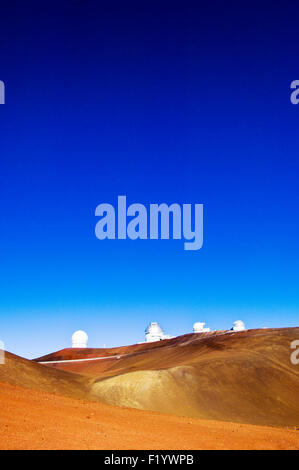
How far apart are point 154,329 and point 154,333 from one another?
3.18ft

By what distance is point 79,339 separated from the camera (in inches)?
3605

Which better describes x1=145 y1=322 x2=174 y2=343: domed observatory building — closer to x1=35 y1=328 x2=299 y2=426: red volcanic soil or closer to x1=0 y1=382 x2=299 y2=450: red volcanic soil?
x1=35 y1=328 x2=299 y2=426: red volcanic soil

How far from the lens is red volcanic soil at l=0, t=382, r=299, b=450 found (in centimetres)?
1166

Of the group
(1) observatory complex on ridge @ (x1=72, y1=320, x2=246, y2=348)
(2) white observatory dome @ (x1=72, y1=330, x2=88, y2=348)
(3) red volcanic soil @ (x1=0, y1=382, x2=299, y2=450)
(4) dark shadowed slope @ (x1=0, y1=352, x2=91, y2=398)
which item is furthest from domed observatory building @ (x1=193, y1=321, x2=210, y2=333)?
(3) red volcanic soil @ (x1=0, y1=382, x2=299, y2=450)

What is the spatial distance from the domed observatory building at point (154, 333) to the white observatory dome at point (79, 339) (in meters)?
12.8

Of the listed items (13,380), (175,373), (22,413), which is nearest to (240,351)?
(175,373)

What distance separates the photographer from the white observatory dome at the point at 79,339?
91.3 m

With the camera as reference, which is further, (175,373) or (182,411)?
(175,373)

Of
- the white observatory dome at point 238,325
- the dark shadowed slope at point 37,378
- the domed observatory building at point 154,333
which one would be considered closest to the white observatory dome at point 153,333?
the domed observatory building at point 154,333

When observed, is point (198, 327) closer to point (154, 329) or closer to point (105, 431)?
point (154, 329)

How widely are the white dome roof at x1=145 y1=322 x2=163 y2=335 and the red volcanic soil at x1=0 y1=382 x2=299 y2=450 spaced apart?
76552 millimetres
